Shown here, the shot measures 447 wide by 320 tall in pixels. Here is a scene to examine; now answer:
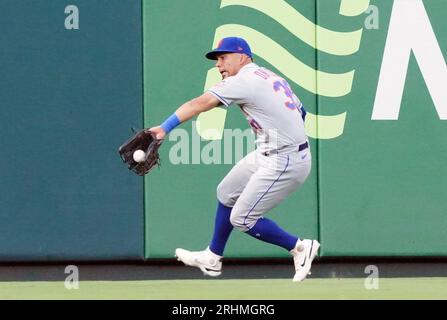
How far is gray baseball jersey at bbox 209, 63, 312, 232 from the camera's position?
8.45 meters

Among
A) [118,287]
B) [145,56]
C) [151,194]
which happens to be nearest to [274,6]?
[145,56]

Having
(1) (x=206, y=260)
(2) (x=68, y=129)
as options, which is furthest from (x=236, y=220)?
(2) (x=68, y=129)

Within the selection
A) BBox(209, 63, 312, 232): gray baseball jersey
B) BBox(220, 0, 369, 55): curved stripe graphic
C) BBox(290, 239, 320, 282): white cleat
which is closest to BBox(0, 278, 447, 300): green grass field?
BBox(290, 239, 320, 282): white cleat

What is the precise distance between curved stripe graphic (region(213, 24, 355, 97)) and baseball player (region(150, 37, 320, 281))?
1.46 m

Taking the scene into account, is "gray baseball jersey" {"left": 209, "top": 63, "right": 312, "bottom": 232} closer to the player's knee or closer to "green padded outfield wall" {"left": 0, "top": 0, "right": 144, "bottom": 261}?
the player's knee

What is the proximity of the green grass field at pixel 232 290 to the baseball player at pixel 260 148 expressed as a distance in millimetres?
307

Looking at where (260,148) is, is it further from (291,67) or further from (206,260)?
(291,67)

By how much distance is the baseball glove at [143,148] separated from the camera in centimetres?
839

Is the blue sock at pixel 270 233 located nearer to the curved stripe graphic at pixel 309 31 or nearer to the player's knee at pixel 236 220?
the player's knee at pixel 236 220

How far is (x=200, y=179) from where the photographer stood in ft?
33.7

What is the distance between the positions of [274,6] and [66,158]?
1.97 m

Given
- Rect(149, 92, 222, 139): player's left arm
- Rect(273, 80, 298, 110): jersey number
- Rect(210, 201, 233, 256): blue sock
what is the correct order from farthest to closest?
1. Rect(210, 201, 233, 256): blue sock
2. Rect(273, 80, 298, 110): jersey number
3. Rect(149, 92, 222, 139): player's left arm

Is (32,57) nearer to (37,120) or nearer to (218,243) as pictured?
(37,120)

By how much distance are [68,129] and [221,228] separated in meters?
1.92
